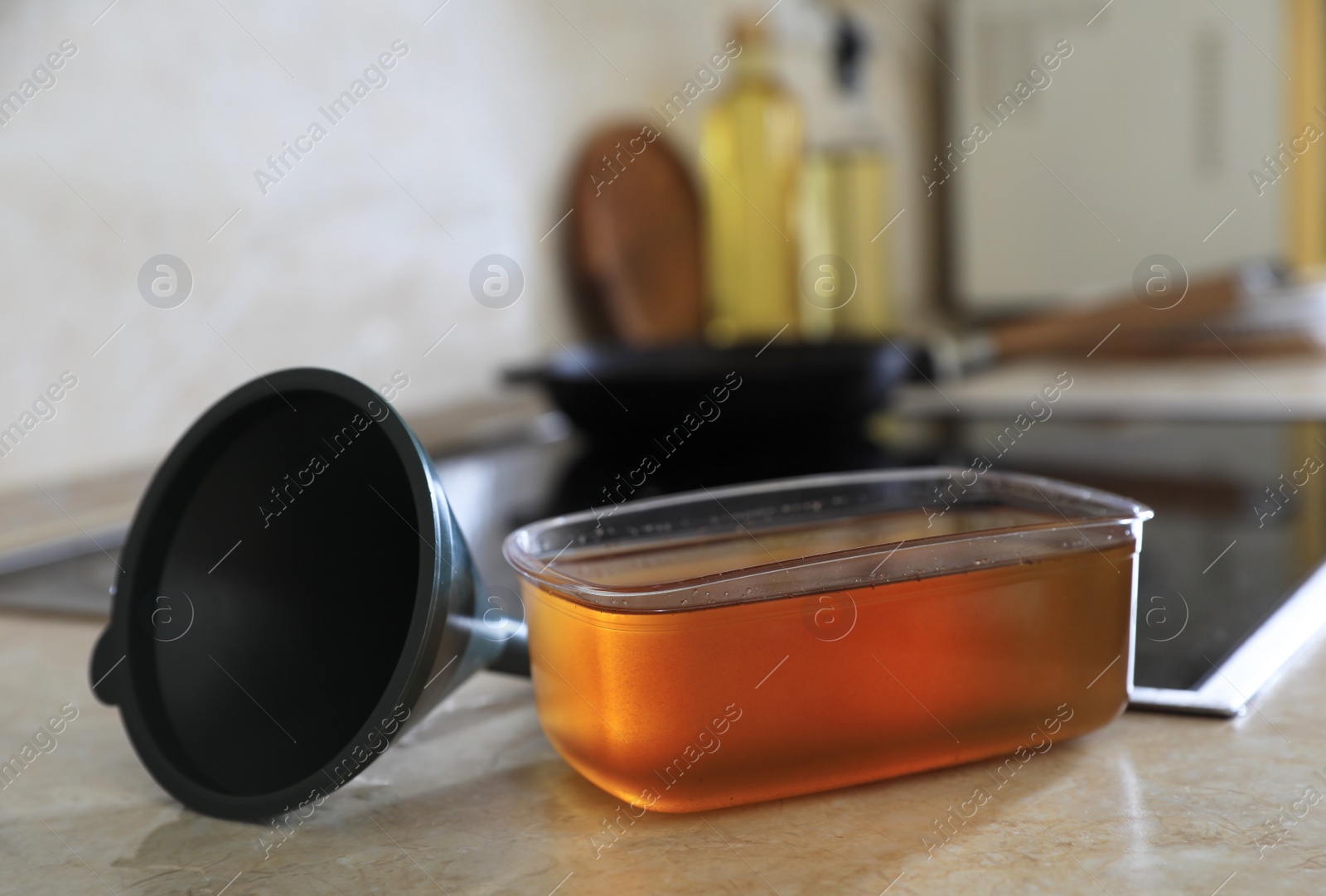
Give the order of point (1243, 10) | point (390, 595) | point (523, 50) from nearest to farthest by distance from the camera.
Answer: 1. point (390, 595)
2. point (523, 50)
3. point (1243, 10)

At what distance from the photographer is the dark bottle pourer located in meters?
0.38

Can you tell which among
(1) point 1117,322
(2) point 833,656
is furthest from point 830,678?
(1) point 1117,322

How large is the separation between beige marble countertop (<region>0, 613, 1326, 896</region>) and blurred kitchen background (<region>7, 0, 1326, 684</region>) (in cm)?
26

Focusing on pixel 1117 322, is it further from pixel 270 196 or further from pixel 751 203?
pixel 270 196

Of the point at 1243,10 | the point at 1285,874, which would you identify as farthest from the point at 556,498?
the point at 1243,10

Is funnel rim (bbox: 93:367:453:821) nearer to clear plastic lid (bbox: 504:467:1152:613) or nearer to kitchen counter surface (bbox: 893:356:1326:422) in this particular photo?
clear plastic lid (bbox: 504:467:1152:613)

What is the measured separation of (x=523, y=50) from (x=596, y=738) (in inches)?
44.2

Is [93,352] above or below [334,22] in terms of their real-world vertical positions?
below

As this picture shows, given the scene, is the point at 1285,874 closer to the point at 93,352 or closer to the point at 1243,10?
the point at 93,352

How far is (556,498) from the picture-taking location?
33.2 inches

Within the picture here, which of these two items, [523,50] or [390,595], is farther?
[523,50]

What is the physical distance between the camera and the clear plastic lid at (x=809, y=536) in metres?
0.35

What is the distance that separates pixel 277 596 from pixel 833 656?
7.7 inches

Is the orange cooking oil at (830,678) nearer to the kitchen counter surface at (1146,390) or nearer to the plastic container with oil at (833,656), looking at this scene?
the plastic container with oil at (833,656)
